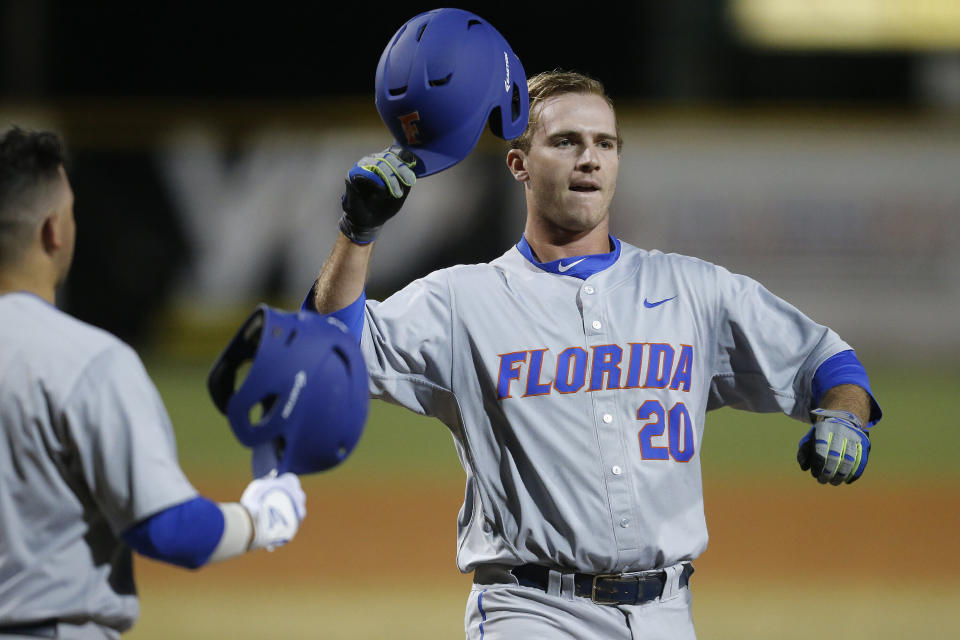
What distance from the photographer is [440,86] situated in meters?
3.14

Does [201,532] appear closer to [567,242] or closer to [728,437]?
[567,242]

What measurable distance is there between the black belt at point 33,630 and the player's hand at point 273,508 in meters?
0.42

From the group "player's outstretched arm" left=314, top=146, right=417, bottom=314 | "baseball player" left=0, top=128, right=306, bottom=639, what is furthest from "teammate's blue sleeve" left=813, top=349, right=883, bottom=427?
"baseball player" left=0, top=128, right=306, bottom=639

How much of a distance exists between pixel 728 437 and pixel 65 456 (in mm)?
9478

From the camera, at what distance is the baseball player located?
2248 millimetres

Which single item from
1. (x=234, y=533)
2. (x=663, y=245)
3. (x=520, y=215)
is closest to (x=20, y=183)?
(x=234, y=533)

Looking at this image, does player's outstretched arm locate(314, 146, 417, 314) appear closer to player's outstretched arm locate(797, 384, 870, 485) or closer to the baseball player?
the baseball player

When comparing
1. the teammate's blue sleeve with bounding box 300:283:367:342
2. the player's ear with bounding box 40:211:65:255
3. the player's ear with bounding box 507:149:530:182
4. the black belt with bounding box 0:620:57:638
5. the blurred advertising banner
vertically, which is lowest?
the black belt with bounding box 0:620:57:638

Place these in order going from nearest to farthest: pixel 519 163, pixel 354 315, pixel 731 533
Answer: pixel 354 315 → pixel 519 163 → pixel 731 533

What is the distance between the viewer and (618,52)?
23.8m

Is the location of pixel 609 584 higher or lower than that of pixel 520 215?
lower

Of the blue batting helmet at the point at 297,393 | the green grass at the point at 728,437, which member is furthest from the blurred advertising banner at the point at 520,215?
the blue batting helmet at the point at 297,393

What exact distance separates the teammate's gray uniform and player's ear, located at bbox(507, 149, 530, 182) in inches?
11.9

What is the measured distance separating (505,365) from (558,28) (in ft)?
70.9
